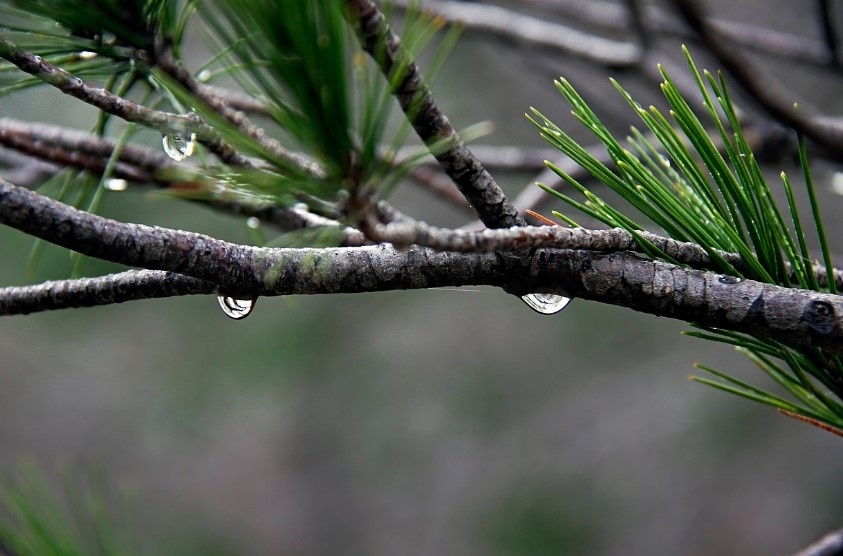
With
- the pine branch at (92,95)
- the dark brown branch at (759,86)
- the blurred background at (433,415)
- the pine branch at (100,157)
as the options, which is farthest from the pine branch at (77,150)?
the blurred background at (433,415)

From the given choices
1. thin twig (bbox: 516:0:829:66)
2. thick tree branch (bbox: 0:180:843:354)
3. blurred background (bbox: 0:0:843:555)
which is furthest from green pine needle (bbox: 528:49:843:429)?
blurred background (bbox: 0:0:843:555)

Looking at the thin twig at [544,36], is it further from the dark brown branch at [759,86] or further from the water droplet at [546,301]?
the water droplet at [546,301]

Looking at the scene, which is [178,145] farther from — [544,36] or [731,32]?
[731,32]

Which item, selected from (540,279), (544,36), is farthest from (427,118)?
(544,36)

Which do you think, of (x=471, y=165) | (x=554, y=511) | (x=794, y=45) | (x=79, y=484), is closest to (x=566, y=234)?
(x=471, y=165)

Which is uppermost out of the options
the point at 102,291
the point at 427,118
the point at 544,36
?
the point at 544,36

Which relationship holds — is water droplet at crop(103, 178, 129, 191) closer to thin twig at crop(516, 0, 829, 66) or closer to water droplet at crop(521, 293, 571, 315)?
water droplet at crop(521, 293, 571, 315)

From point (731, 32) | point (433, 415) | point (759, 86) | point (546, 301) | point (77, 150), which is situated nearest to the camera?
point (546, 301)
